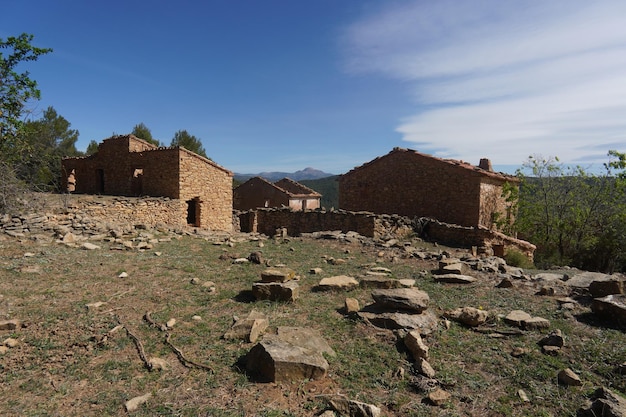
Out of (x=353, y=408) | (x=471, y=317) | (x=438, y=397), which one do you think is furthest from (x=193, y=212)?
(x=438, y=397)

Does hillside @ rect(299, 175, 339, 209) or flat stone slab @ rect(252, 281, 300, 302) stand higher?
hillside @ rect(299, 175, 339, 209)

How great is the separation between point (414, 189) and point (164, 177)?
38.9 ft

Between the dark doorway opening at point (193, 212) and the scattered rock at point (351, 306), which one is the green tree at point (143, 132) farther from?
the scattered rock at point (351, 306)

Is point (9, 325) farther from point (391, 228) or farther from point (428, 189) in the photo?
point (428, 189)

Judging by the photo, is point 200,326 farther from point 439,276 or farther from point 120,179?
point 120,179

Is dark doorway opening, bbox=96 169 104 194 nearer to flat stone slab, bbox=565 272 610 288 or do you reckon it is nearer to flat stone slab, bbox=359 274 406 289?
flat stone slab, bbox=359 274 406 289

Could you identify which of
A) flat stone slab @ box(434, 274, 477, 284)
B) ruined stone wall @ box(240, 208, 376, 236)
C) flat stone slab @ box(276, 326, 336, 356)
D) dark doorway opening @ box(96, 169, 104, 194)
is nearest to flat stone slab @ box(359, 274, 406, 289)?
flat stone slab @ box(434, 274, 477, 284)

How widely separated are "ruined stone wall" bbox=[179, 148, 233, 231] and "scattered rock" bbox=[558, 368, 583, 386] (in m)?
15.4

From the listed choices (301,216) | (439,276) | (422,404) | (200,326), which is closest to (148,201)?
(301,216)

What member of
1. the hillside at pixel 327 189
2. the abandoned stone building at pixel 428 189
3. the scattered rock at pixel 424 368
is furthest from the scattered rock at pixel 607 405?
the hillside at pixel 327 189

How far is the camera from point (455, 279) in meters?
7.12

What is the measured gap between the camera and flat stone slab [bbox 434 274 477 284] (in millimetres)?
7068

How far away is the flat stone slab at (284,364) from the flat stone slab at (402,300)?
5.56 ft

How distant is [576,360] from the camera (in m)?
4.14
